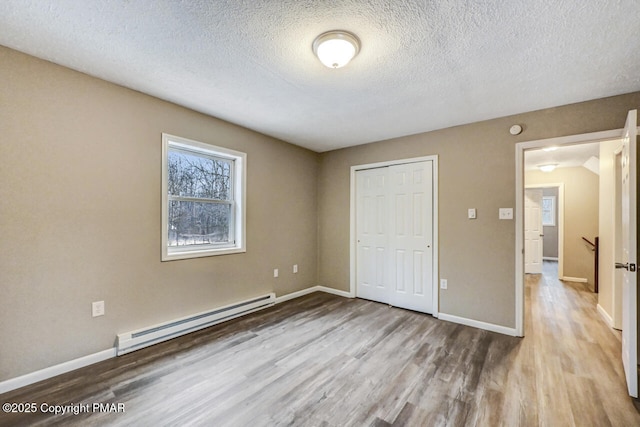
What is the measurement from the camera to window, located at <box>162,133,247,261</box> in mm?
2882

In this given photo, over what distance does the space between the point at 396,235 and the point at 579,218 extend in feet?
15.0

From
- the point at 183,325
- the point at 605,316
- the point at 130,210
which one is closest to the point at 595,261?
the point at 605,316

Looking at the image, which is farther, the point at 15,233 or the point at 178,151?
the point at 178,151

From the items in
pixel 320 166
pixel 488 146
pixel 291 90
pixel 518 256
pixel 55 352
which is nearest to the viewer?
pixel 55 352

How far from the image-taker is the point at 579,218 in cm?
555

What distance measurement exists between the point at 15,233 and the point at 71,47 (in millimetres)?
1385

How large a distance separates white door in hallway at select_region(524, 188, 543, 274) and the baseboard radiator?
5.90 meters

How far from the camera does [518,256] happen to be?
115 inches

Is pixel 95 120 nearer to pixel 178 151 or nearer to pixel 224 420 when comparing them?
pixel 178 151

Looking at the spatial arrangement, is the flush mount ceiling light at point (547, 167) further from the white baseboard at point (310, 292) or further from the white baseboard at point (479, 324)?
the white baseboard at point (310, 292)

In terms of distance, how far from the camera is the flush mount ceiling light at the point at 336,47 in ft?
5.62

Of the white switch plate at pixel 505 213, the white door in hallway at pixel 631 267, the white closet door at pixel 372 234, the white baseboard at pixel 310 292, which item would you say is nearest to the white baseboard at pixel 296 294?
the white baseboard at pixel 310 292

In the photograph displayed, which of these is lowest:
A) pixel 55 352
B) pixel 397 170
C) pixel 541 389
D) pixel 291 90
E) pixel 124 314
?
pixel 541 389

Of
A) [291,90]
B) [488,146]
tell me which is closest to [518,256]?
[488,146]
